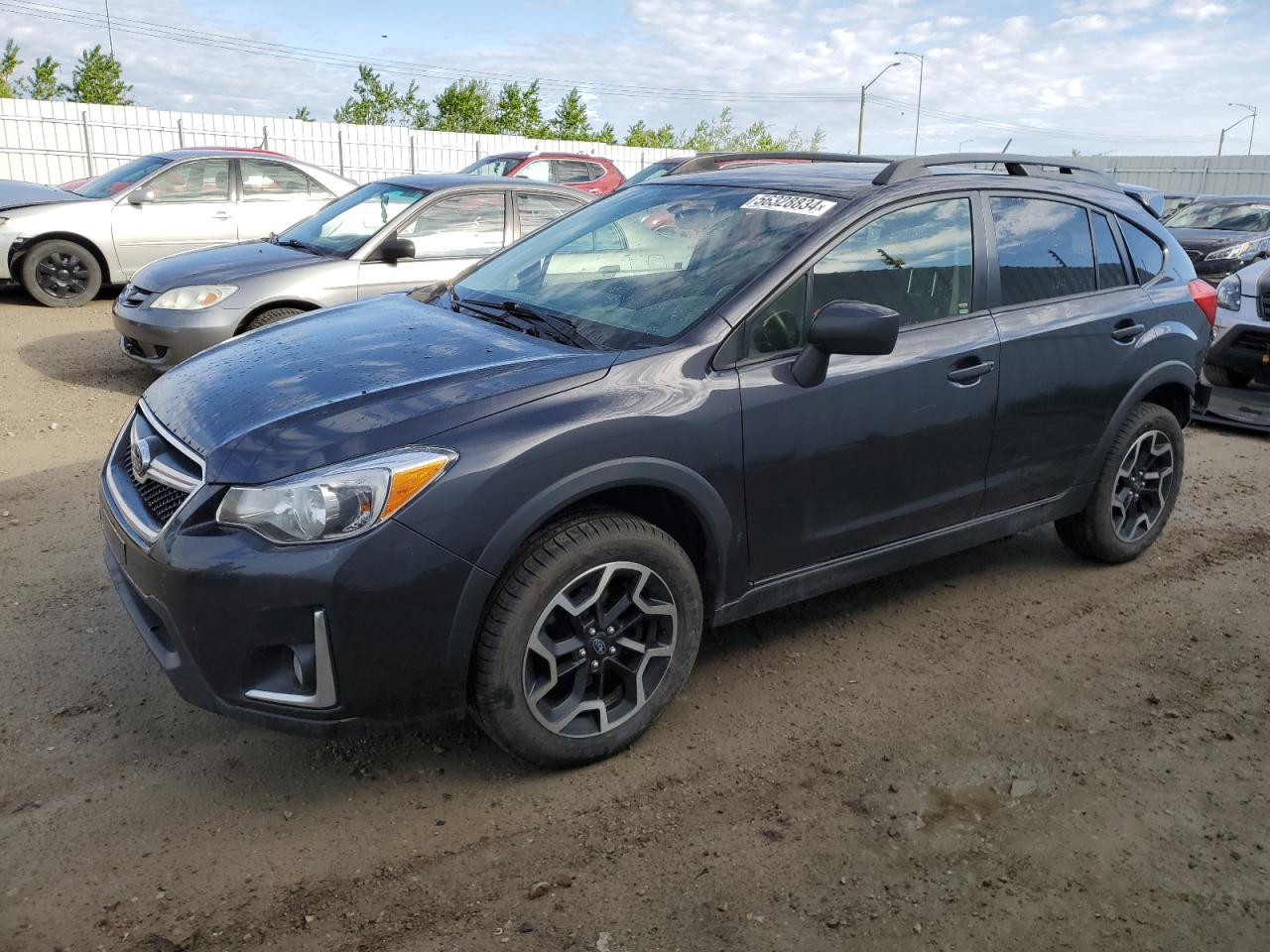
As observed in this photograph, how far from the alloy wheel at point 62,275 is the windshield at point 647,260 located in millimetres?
8207

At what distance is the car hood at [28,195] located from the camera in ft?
34.2

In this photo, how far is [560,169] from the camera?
17.2 m

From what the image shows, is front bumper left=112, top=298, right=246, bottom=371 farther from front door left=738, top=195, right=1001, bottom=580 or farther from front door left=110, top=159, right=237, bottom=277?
front door left=738, top=195, right=1001, bottom=580

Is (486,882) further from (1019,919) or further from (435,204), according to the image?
(435,204)

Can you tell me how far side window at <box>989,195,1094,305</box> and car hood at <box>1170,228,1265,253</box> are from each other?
11.7 metres

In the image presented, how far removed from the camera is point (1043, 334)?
4219mm

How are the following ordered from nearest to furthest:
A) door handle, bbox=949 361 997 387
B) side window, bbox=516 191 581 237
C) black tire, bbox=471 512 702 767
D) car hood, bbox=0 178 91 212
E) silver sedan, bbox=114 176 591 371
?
black tire, bbox=471 512 702 767 → door handle, bbox=949 361 997 387 → silver sedan, bbox=114 176 591 371 → side window, bbox=516 191 581 237 → car hood, bbox=0 178 91 212

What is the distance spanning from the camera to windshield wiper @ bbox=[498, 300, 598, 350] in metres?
3.47

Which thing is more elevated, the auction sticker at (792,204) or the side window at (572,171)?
the side window at (572,171)

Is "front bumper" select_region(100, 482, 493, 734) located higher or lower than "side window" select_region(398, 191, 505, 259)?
lower

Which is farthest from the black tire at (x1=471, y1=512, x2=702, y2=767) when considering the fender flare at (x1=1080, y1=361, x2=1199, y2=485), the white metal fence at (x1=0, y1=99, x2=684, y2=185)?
the white metal fence at (x1=0, y1=99, x2=684, y2=185)

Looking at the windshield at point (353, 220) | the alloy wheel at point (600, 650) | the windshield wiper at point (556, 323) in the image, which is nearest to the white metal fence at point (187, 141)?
the windshield at point (353, 220)

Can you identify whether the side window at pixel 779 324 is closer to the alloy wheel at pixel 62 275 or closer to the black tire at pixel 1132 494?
the black tire at pixel 1132 494

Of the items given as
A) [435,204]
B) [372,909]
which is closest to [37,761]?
[372,909]
